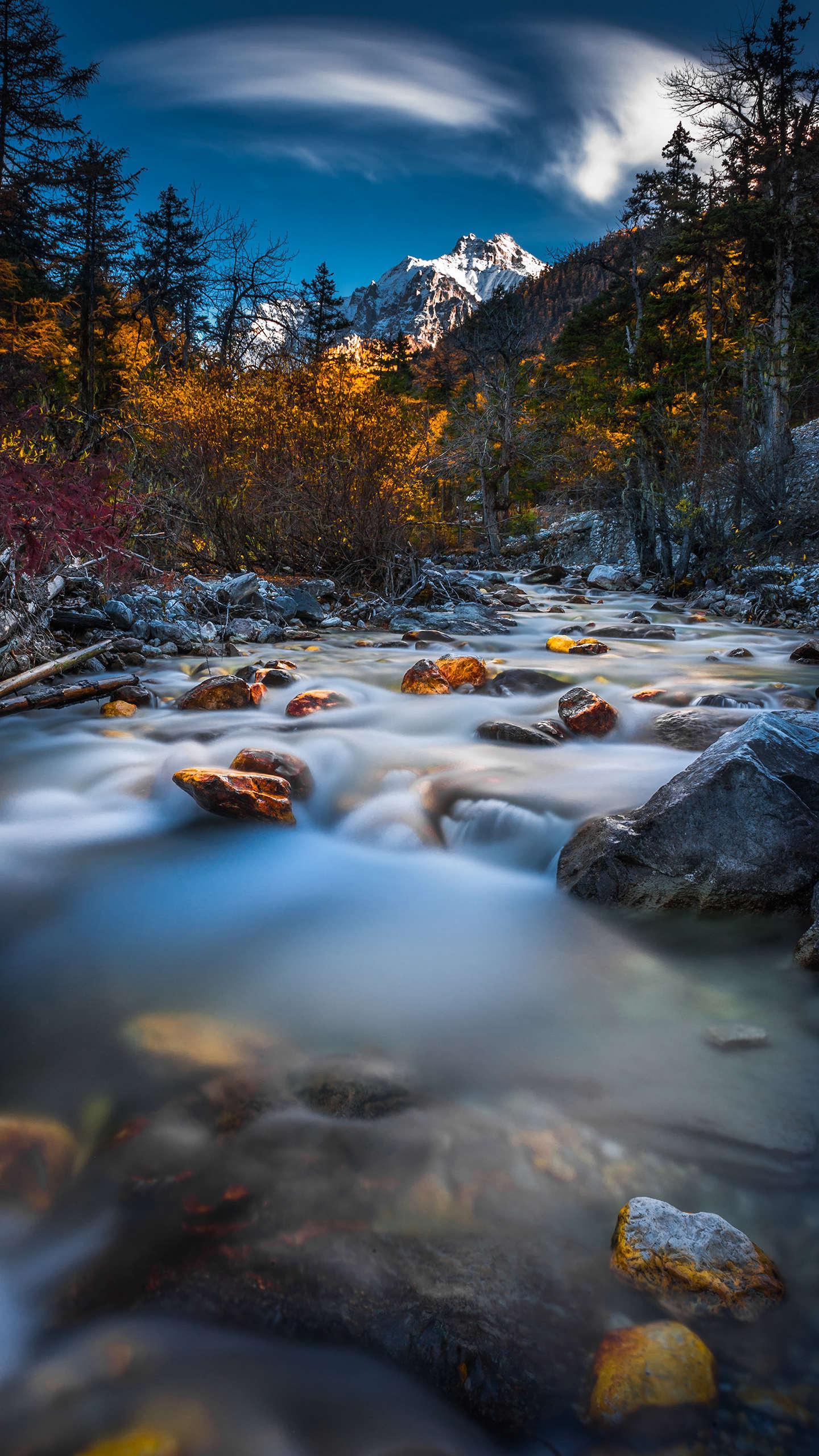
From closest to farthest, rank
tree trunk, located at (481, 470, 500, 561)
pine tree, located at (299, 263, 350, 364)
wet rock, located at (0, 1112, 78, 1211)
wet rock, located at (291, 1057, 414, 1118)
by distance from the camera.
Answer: wet rock, located at (0, 1112, 78, 1211) < wet rock, located at (291, 1057, 414, 1118) < tree trunk, located at (481, 470, 500, 561) < pine tree, located at (299, 263, 350, 364)

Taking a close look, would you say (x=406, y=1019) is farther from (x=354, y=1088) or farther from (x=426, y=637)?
(x=426, y=637)

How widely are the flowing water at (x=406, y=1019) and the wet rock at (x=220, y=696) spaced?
2.59 ft

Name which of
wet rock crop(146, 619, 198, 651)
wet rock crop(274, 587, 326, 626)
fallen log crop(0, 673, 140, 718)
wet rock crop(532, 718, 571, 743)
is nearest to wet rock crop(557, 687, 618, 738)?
wet rock crop(532, 718, 571, 743)

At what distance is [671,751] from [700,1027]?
97.5 inches

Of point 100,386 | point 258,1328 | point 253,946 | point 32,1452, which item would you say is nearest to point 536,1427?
point 258,1328

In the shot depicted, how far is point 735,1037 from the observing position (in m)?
2.11

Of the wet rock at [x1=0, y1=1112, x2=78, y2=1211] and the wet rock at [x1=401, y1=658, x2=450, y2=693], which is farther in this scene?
the wet rock at [x1=401, y1=658, x2=450, y2=693]

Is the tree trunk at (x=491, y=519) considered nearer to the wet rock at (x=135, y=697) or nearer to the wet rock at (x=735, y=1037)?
the wet rock at (x=135, y=697)

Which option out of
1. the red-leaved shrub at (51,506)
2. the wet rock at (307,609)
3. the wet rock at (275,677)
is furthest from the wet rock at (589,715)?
the wet rock at (307,609)

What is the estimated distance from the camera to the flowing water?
127 cm

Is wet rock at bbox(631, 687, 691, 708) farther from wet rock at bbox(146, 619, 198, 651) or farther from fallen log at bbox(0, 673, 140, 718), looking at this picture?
wet rock at bbox(146, 619, 198, 651)

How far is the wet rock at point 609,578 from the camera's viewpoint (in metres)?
17.5

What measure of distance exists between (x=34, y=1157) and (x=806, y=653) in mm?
8017

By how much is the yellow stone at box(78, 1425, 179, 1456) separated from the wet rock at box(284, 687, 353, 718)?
183 inches
